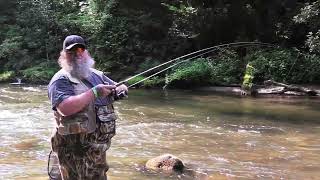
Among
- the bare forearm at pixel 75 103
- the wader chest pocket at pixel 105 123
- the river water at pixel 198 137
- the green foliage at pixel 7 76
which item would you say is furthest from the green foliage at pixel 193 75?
the bare forearm at pixel 75 103

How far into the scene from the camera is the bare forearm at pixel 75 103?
10.8 feet

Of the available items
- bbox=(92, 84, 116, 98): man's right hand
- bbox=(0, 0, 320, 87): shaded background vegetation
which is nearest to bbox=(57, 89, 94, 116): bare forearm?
bbox=(92, 84, 116, 98): man's right hand

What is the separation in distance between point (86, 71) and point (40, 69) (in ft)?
61.3

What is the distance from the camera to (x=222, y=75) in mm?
17484

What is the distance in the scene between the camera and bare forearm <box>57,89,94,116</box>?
3283 millimetres

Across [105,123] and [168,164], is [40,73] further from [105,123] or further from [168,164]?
[105,123]

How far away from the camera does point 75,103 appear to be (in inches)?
129

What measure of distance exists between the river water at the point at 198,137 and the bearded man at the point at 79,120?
283 centimetres

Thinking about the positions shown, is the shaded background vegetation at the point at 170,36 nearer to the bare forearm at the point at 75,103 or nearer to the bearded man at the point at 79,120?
the bearded man at the point at 79,120

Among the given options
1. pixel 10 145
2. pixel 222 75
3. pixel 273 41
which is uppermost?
pixel 273 41

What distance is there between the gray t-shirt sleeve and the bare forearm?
0.04 m

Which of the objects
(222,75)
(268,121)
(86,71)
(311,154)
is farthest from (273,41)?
(86,71)

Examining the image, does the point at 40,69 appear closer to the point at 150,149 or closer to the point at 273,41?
the point at 273,41

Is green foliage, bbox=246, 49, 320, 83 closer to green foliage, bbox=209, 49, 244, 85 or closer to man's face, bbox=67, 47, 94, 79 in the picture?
green foliage, bbox=209, 49, 244, 85
